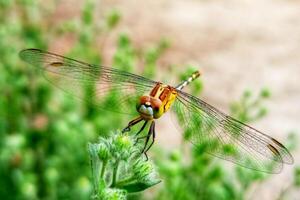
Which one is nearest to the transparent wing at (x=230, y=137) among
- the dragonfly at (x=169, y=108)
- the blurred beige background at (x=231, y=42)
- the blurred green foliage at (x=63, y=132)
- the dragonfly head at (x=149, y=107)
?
the dragonfly at (x=169, y=108)

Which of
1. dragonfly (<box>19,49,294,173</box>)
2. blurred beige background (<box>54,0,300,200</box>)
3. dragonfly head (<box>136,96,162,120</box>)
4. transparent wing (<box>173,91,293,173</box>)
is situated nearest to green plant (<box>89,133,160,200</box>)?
Result: dragonfly (<box>19,49,294,173</box>)

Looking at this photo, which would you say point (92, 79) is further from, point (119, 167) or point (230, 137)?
point (119, 167)

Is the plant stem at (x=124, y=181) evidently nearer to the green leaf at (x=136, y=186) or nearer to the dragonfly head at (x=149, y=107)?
the green leaf at (x=136, y=186)

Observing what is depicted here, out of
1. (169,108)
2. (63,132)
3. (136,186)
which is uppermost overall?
(169,108)

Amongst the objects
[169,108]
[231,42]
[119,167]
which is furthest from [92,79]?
Answer: [231,42]

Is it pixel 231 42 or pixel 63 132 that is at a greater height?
pixel 231 42

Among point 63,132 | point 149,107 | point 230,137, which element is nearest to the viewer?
point 149,107
